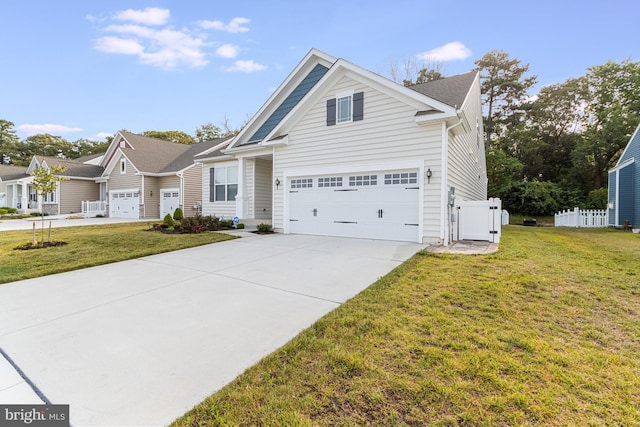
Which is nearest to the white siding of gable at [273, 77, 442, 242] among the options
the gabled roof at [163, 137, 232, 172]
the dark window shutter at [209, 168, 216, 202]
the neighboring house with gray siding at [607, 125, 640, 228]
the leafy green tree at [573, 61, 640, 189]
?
the dark window shutter at [209, 168, 216, 202]

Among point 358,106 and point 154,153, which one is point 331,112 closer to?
point 358,106

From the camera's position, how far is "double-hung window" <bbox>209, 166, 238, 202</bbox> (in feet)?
45.5

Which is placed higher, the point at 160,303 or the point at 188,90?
the point at 188,90

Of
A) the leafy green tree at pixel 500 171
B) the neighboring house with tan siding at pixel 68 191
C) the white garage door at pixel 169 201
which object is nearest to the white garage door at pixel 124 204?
the white garage door at pixel 169 201

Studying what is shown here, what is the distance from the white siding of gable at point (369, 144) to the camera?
26.5 ft

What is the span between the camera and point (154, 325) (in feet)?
10.7

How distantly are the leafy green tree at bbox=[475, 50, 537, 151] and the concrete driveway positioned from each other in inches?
1155

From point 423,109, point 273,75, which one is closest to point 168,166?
point 273,75

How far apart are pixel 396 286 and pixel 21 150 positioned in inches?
2292

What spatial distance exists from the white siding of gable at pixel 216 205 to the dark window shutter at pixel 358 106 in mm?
6849

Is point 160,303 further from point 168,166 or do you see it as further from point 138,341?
point 168,166

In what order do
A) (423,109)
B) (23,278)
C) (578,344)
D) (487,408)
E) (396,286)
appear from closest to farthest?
1. (487,408)
2. (578,344)
3. (396,286)
4. (23,278)
5. (423,109)

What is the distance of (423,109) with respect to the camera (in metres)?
8.12

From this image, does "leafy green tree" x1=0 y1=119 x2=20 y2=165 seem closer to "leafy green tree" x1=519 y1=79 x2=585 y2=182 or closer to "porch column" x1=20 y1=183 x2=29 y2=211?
"porch column" x1=20 y1=183 x2=29 y2=211
